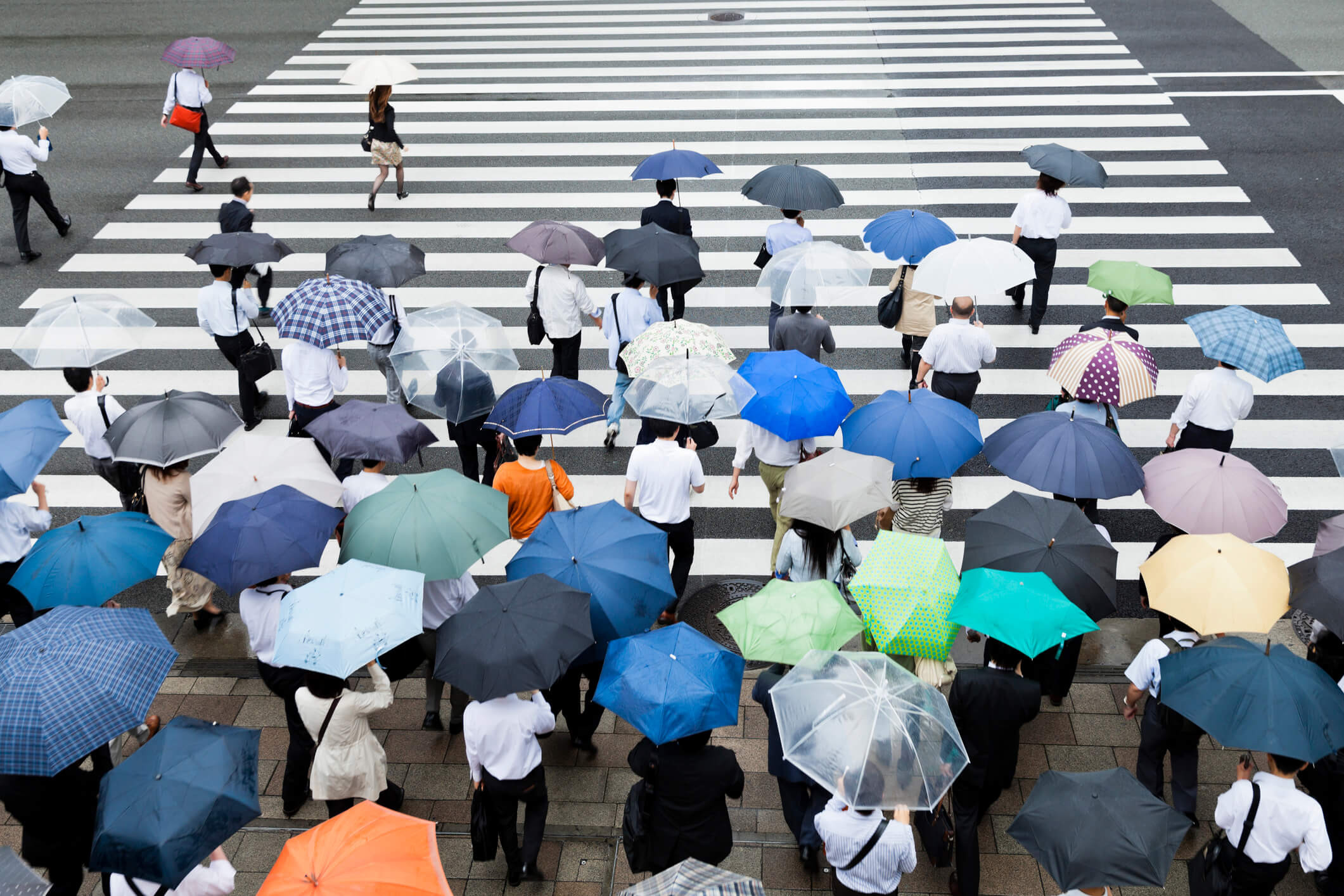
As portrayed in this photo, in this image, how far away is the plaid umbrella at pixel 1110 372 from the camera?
7113 mm

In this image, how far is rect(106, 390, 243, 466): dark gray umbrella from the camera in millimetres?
6582

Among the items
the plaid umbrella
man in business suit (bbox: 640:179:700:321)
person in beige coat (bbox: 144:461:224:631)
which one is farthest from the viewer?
man in business suit (bbox: 640:179:700:321)

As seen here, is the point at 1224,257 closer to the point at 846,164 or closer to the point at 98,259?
the point at 846,164

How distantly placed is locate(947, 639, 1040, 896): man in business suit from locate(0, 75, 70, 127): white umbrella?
11.1 meters

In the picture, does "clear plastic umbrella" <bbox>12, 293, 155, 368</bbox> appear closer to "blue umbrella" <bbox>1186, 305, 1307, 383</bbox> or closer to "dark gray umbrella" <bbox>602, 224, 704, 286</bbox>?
"dark gray umbrella" <bbox>602, 224, 704, 286</bbox>

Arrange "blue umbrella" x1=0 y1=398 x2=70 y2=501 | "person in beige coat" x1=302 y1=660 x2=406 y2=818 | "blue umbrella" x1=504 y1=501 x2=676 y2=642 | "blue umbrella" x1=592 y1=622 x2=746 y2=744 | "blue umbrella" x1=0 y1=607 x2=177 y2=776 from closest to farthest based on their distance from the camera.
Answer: "blue umbrella" x1=0 y1=607 x2=177 y2=776 → "blue umbrella" x1=592 y1=622 x2=746 y2=744 → "person in beige coat" x1=302 y1=660 x2=406 y2=818 → "blue umbrella" x1=504 y1=501 x2=676 y2=642 → "blue umbrella" x1=0 y1=398 x2=70 y2=501

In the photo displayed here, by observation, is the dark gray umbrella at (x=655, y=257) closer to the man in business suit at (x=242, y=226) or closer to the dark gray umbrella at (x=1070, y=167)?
the man in business suit at (x=242, y=226)

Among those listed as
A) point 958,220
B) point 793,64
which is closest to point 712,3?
point 793,64

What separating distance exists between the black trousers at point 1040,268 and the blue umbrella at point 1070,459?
14.5 feet

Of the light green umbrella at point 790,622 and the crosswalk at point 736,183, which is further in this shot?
the crosswalk at point 736,183

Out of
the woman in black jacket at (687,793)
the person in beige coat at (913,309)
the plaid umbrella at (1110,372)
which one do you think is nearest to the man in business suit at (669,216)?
the person in beige coat at (913,309)

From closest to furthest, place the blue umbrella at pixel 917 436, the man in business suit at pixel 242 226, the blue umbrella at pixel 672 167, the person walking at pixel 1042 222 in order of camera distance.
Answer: the blue umbrella at pixel 917 436
the man in business suit at pixel 242 226
the blue umbrella at pixel 672 167
the person walking at pixel 1042 222

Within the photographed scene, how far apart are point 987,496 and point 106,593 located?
6517mm

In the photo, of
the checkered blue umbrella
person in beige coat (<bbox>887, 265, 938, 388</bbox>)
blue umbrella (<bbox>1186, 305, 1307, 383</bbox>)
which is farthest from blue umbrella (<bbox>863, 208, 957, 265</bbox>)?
the checkered blue umbrella
